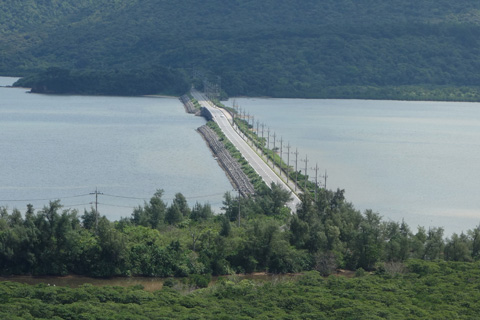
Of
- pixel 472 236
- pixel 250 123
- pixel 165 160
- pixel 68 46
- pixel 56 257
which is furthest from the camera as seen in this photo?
pixel 68 46

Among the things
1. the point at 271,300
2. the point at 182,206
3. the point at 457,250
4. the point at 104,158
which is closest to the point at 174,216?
the point at 182,206

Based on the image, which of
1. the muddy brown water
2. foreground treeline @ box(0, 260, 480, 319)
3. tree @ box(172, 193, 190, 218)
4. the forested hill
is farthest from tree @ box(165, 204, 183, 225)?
the forested hill

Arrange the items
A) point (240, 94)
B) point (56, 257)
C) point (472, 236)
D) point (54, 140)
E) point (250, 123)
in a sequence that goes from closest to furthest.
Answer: point (56, 257), point (472, 236), point (54, 140), point (250, 123), point (240, 94)

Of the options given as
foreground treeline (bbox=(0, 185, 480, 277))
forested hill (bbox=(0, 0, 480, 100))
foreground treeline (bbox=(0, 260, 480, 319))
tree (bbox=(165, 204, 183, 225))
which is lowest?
foreground treeline (bbox=(0, 260, 480, 319))

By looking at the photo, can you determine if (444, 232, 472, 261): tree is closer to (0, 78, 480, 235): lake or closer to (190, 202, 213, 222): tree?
(0, 78, 480, 235): lake

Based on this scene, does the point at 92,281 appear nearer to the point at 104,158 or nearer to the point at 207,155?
the point at 104,158

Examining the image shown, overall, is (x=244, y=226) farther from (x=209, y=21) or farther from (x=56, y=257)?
(x=209, y=21)

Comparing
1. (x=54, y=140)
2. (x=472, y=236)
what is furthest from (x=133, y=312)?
(x=54, y=140)
